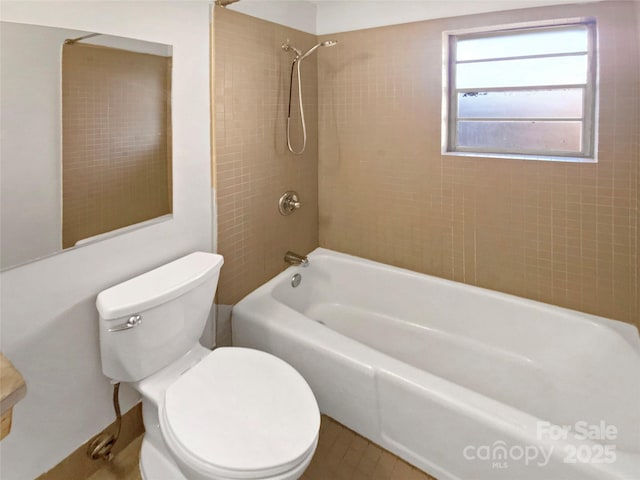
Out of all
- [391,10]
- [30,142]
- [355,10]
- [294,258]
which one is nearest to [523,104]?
[391,10]

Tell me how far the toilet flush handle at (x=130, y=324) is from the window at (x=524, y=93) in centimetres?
177

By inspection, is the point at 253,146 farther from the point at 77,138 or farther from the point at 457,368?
the point at 457,368

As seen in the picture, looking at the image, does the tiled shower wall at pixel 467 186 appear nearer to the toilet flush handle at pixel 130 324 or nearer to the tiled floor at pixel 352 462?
the tiled floor at pixel 352 462

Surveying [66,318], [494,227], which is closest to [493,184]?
[494,227]

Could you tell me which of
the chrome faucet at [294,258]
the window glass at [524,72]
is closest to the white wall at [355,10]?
the window glass at [524,72]

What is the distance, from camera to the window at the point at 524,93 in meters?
1.88

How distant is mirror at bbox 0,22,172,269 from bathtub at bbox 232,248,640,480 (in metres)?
0.79

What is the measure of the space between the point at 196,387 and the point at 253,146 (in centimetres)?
117

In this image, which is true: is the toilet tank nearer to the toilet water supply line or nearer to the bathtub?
the toilet water supply line

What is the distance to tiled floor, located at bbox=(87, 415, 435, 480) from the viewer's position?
153cm

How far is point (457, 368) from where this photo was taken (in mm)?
1967

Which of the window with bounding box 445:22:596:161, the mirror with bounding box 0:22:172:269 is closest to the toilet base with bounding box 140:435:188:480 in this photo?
the mirror with bounding box 0:22:172:269

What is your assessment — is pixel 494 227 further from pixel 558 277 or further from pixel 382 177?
pixel 382 177

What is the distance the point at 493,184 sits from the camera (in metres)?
2.02
